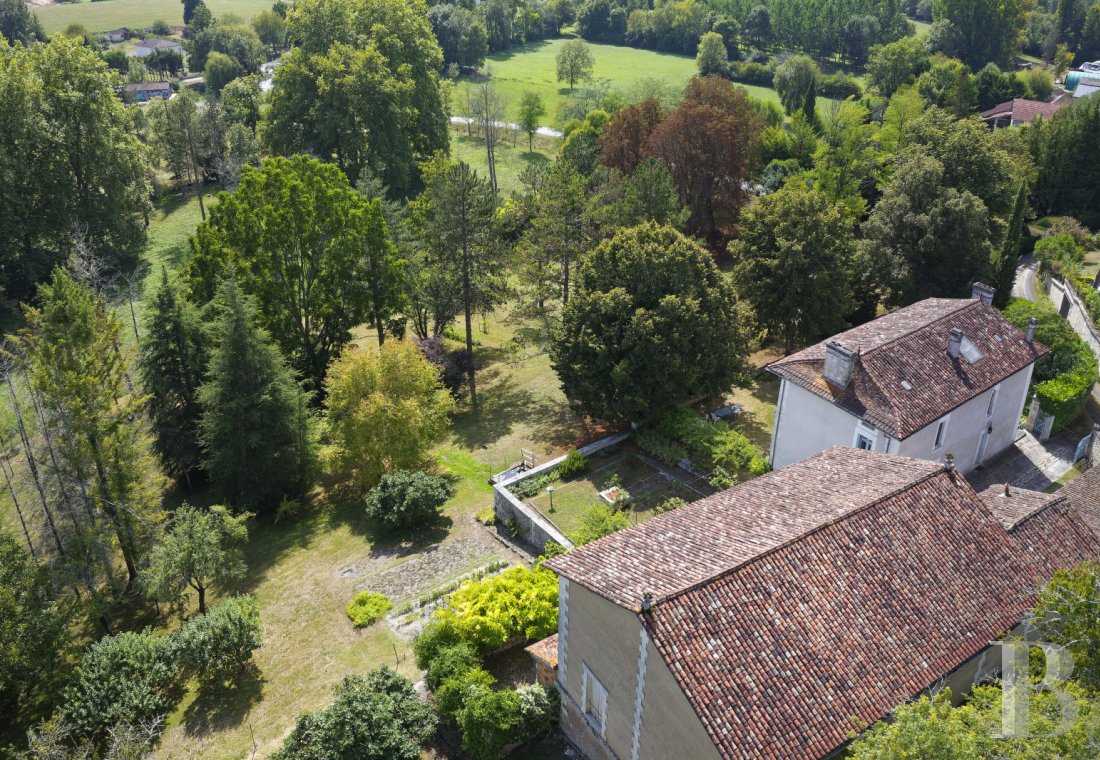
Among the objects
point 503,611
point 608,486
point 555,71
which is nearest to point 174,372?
point 608,486

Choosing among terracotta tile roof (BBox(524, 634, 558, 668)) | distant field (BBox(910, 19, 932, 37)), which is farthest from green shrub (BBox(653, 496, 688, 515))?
distant field (BBox(910, 19, 932, 37))

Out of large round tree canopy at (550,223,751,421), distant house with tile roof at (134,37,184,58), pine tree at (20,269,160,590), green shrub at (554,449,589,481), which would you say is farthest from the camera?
distant house with tile roof at (134,37,184,58)

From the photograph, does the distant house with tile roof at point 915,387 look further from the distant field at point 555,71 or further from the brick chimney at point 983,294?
the distant field at point 555,71

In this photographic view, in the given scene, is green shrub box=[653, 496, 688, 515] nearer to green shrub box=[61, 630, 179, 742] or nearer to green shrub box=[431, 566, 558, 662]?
green shrub box=[431, 566, 558, 662]

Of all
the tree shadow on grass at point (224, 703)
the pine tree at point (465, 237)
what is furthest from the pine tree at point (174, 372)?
the pine tree at point (465, 237)

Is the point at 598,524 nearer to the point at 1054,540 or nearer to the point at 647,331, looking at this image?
the point at 647,331
